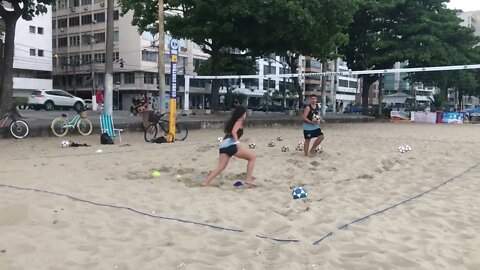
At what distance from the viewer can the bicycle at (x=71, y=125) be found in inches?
556

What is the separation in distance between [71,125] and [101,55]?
154 feet

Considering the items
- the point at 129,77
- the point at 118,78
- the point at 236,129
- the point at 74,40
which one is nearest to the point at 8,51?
the point at 236,129

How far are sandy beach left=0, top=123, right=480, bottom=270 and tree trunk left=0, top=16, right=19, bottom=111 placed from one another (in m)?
6.18

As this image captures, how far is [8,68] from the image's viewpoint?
15.4m

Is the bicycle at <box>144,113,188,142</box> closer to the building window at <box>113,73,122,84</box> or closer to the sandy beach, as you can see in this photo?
the sandy beach

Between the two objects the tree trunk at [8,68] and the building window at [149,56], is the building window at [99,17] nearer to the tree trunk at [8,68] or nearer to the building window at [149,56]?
the building window at [149,56]

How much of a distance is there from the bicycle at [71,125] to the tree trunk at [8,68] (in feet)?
6.75

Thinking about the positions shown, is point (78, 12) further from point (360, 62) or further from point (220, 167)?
point (220, 167)

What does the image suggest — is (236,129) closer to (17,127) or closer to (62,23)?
(17,127)

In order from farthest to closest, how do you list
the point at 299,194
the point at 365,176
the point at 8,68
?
the point at 8,68 < the point at 365,176 < the point at 299,194

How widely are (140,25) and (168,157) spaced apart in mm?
16845

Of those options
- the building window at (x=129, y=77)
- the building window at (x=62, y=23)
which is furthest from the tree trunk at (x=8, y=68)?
the building window at (x=62, y=23)

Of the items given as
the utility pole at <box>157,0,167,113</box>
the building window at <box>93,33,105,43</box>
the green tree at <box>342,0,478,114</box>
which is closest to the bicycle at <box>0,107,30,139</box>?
the utility pole at <box>157,0,167,113</box>

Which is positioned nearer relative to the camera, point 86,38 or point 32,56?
point 32,56
